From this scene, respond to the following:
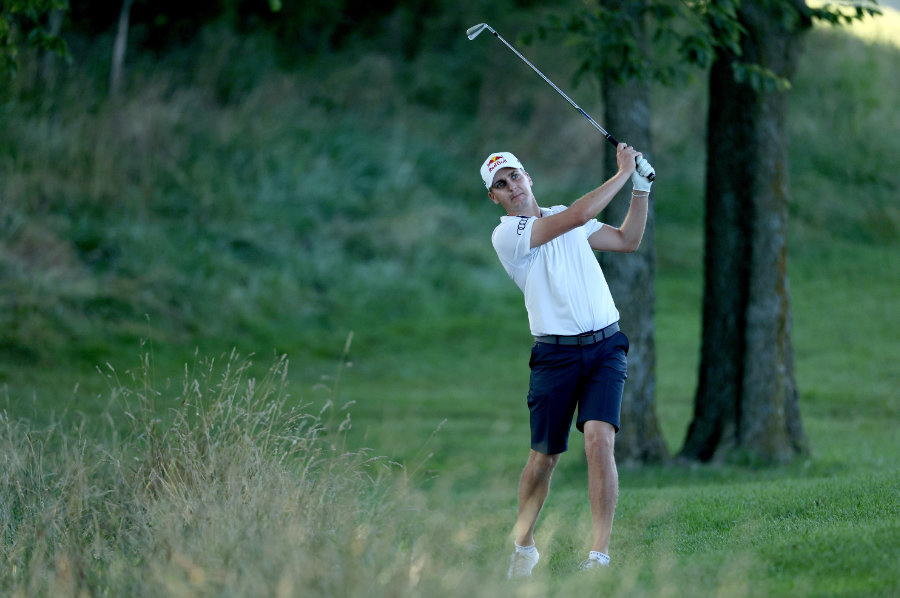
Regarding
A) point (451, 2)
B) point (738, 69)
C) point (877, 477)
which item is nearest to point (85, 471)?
point (877, 477)

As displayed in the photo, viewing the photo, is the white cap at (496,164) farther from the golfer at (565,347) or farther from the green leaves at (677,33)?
the green leaves at (677,33)

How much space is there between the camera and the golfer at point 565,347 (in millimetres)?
5926

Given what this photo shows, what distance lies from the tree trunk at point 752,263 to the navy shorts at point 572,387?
4.65 meters

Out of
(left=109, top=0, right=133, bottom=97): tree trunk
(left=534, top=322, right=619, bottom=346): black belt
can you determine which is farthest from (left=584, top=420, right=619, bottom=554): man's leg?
(left=109, top=0, right=133, bottom=97): tree trunk

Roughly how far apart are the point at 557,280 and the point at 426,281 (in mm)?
14684

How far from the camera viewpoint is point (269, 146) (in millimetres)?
22453

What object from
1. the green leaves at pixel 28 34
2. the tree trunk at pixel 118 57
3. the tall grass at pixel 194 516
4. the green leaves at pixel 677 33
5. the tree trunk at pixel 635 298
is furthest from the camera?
the tree trunk at pixel 118 57

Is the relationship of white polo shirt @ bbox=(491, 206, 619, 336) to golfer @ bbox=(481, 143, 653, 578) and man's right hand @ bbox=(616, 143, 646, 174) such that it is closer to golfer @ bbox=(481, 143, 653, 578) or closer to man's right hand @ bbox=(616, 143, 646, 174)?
golfer @ bbox=(481, 143, 653, 578)

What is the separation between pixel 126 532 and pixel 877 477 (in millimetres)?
4784

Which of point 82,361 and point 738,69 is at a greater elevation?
point 738,69

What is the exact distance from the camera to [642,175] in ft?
20.3

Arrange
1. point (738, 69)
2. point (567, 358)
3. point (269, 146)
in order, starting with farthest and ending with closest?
1. point (269, 146)
2. point (738, 69)
3. point (567, 358)

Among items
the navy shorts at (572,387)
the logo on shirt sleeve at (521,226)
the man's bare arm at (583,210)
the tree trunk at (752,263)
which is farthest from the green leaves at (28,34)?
the tree trunk at (752,263)

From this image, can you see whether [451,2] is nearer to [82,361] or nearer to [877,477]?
[82,361]
